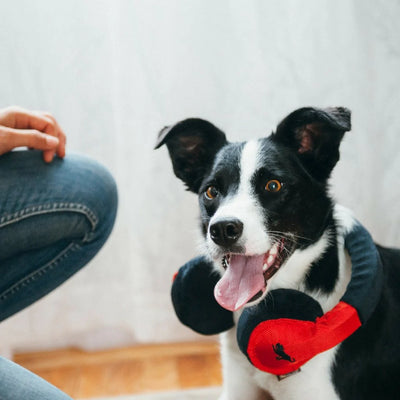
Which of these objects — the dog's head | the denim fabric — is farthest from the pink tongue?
the denim fabric

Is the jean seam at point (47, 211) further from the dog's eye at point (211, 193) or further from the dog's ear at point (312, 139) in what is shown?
the dog's ear at point (312, 139)

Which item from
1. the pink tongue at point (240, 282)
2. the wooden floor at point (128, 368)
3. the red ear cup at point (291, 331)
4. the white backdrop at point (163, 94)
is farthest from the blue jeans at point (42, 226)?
the wooden floor at point (128, 368)

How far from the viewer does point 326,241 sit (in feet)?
4.57

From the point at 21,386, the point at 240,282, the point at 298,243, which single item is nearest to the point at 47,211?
the point at 21,386

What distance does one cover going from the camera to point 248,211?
4.09 feet

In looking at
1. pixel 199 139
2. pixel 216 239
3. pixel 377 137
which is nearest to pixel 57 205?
pixel 216 239

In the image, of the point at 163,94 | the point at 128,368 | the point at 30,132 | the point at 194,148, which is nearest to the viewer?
→ the point at 30,132

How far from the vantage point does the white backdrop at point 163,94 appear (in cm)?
187

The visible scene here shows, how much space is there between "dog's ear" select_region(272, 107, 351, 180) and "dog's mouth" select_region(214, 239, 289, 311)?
0.24 meters

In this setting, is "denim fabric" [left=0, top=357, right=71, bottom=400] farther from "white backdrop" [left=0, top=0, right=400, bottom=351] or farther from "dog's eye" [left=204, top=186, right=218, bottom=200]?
"white backdrop" [left=0, top=0, right=400, bottom=351]

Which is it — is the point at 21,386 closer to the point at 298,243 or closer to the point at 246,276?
the point at 246,276

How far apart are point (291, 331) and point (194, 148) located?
611 millimetres

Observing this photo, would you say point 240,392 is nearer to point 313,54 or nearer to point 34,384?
point 34,384

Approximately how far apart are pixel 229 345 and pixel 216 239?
17.7 inches
